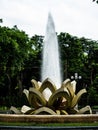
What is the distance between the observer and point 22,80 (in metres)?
66.8

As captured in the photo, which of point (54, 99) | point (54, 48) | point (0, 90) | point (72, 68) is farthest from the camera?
point (0, 90)

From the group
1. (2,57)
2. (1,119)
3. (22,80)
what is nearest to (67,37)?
(22,80)

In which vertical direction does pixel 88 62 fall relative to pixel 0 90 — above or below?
above

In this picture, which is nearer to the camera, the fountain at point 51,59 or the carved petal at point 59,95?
the carved petal at point 59,95

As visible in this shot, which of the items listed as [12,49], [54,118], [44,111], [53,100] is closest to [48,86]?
[53,100]

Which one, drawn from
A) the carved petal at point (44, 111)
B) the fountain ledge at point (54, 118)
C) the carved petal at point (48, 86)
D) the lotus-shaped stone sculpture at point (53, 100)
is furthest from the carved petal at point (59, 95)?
the fountain ledge at point (54, 118)

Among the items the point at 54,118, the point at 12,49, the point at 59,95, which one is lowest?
the point at 54,118

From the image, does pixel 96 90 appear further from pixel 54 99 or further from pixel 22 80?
pixel 54 99

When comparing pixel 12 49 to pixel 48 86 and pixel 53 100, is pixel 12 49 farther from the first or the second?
pixel 53 100

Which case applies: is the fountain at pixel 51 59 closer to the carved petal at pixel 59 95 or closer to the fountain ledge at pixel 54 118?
the carved petal at pixel 59 95

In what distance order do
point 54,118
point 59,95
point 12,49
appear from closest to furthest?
point 54,118, point 59,95, point 12,49

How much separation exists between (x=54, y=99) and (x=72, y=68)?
39.7 m

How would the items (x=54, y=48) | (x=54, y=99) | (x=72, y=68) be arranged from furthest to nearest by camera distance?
(x=72, y=68) → (x=54, y=48) → (x=54, y=99)

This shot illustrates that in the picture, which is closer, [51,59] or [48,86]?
[48,86]
